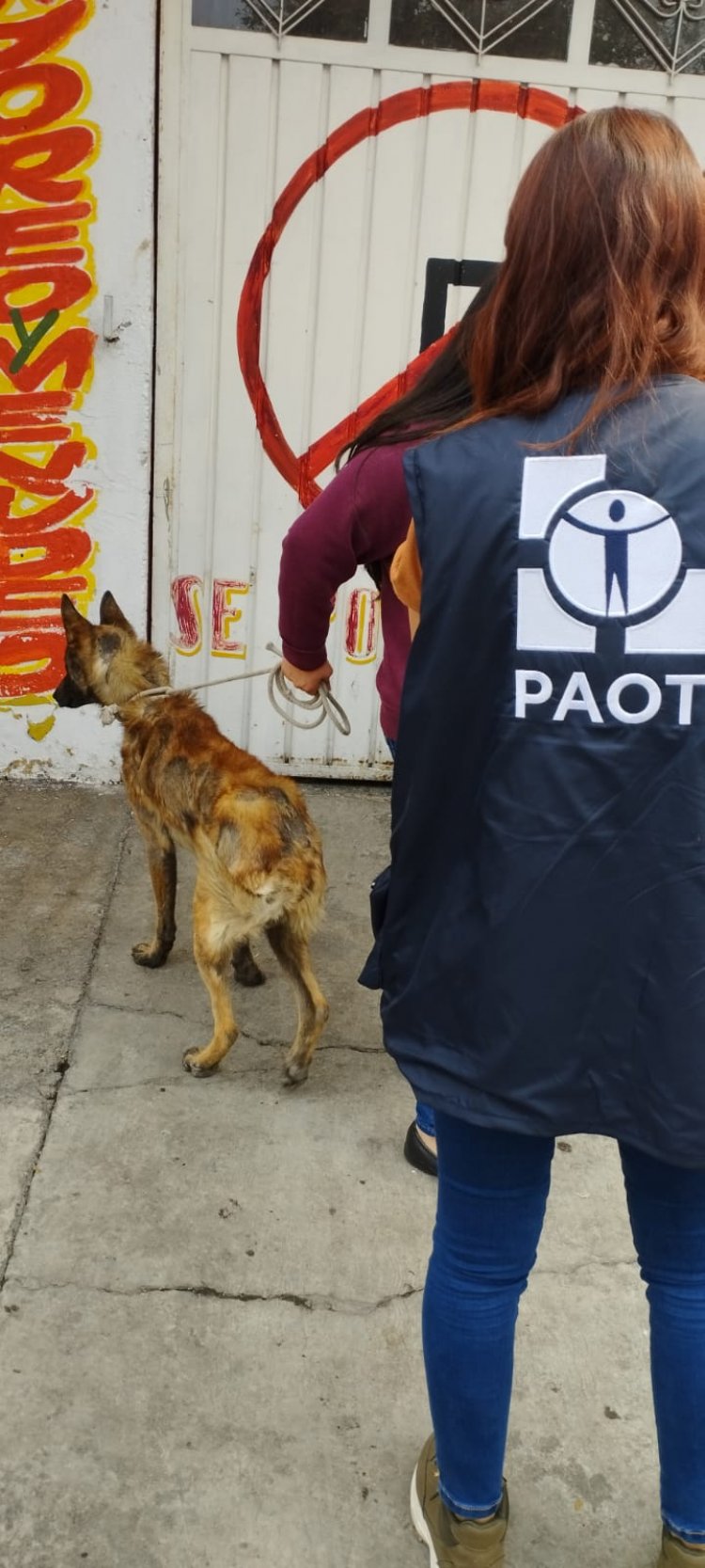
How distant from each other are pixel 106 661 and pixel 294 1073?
54.2 inches

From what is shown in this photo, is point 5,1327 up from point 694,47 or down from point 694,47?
down

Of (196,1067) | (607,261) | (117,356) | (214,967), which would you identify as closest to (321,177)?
(117,356)

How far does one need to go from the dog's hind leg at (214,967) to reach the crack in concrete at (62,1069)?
34 centimetres

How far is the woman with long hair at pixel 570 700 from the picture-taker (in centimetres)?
147

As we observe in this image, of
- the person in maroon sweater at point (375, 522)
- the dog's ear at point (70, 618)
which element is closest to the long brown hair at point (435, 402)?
the person in maroon sweater at point (375, 522)

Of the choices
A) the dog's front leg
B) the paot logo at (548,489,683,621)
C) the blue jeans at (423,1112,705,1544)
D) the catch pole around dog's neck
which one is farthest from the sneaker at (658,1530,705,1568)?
the dog's front leg

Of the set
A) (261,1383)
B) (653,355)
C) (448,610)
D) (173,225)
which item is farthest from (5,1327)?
(173,225)

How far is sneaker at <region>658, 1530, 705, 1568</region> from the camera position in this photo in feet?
6.18

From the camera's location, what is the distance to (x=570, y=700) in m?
1.49

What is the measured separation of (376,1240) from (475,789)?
1562mm

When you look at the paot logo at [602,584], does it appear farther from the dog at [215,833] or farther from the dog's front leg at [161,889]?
the dog's front leg at [161,889]

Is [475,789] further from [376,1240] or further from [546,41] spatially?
[546,41]

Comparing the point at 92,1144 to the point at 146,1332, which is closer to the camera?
the point at 146,1332

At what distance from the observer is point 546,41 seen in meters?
4.38
